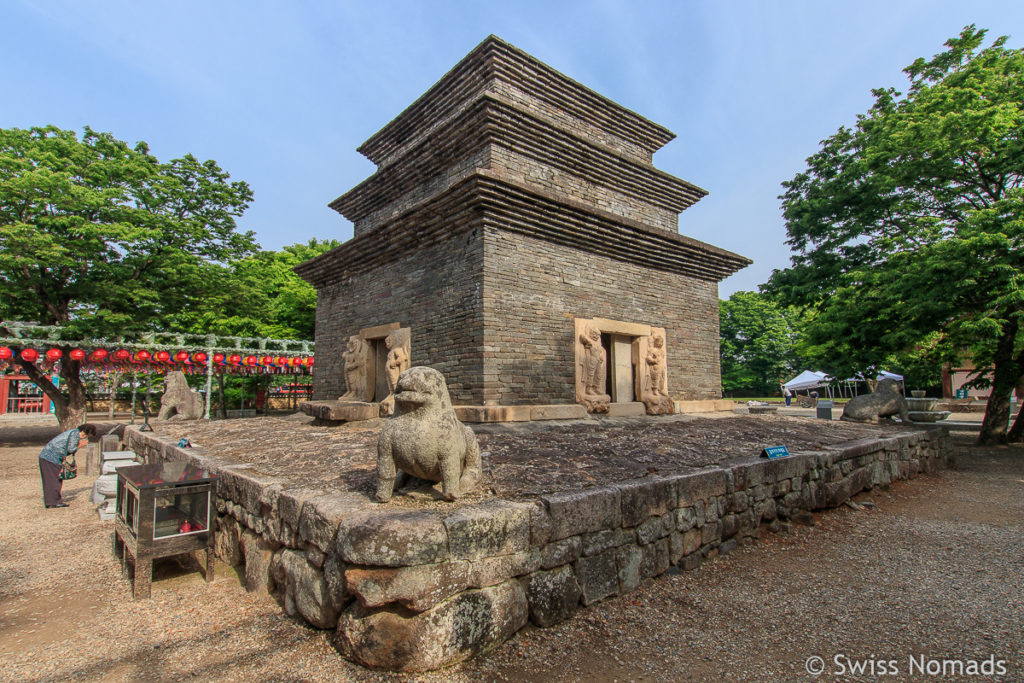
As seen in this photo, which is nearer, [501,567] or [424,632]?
[424,632]

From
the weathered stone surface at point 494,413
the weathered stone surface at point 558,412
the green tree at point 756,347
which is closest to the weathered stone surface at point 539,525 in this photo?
the weathered stone surface at point 494,413

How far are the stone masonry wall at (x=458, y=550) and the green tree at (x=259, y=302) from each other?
14179 mm

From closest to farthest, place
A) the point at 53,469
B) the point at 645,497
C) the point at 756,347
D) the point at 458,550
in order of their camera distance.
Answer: the point at 458,550 < the point at 645,497 < the point at 53,469 < the point at 756,347

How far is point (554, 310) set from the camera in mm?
8383

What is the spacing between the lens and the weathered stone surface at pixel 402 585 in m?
2.86

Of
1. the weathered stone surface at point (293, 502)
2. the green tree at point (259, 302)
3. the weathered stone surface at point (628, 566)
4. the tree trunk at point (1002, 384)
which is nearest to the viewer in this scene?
the weathered stone surface at point (293, 502)

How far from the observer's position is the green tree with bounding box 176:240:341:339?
57.6 ft

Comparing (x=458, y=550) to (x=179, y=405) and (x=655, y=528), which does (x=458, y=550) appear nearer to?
(x=655, y=528)

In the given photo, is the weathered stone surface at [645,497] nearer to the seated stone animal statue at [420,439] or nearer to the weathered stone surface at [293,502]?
the seated stone animal statue at [420,439]

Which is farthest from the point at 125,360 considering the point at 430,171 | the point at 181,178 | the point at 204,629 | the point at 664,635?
the point at 664,635

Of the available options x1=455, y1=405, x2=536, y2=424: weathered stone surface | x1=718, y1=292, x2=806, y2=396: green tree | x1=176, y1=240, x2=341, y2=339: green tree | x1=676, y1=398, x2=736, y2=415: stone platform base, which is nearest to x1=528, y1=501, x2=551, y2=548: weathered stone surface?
x1=455, y1=405, x2=536, y2=424: weathered stone surface

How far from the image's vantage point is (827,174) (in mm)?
15883

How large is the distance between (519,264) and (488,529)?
540 centimetres

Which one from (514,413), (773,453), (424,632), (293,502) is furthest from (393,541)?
(773,453)
